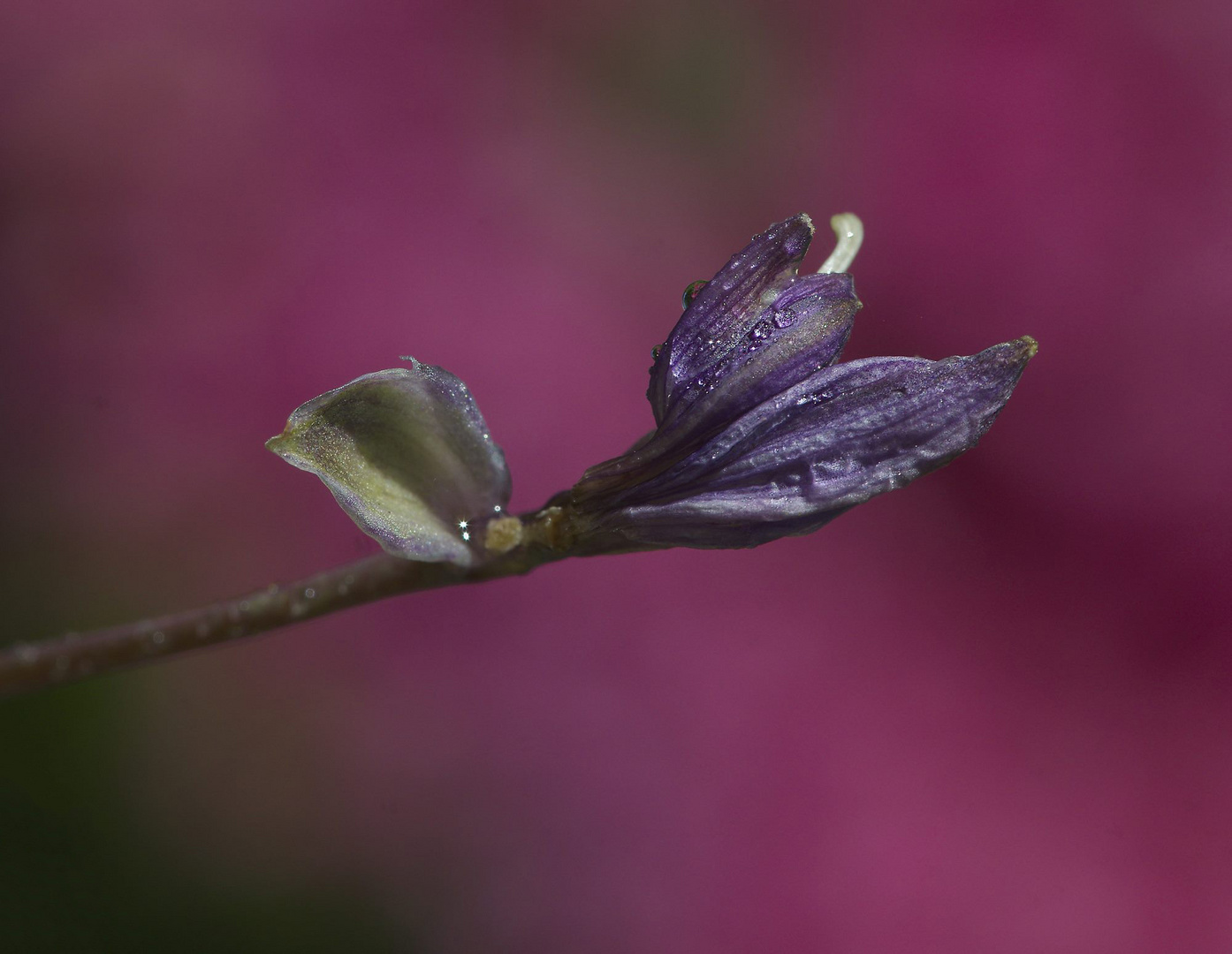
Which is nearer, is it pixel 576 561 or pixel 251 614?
pixel 251 614

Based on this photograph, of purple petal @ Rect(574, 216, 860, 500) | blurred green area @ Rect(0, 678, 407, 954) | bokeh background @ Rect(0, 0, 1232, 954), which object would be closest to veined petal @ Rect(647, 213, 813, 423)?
purple petal @ Rect(574, 216, 860, 500)

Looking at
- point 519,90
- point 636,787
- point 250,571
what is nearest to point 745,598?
point 636,787

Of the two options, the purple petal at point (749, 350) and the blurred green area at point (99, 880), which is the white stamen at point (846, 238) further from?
the blurred green area at point (99, 880)

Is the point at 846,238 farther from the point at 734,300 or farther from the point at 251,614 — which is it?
the point at 251,614

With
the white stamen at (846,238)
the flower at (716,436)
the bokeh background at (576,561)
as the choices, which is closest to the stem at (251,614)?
the flower at (716,436)

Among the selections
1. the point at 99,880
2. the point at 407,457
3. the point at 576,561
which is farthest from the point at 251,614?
the point at 99,880

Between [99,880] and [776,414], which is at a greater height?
[776,414]
